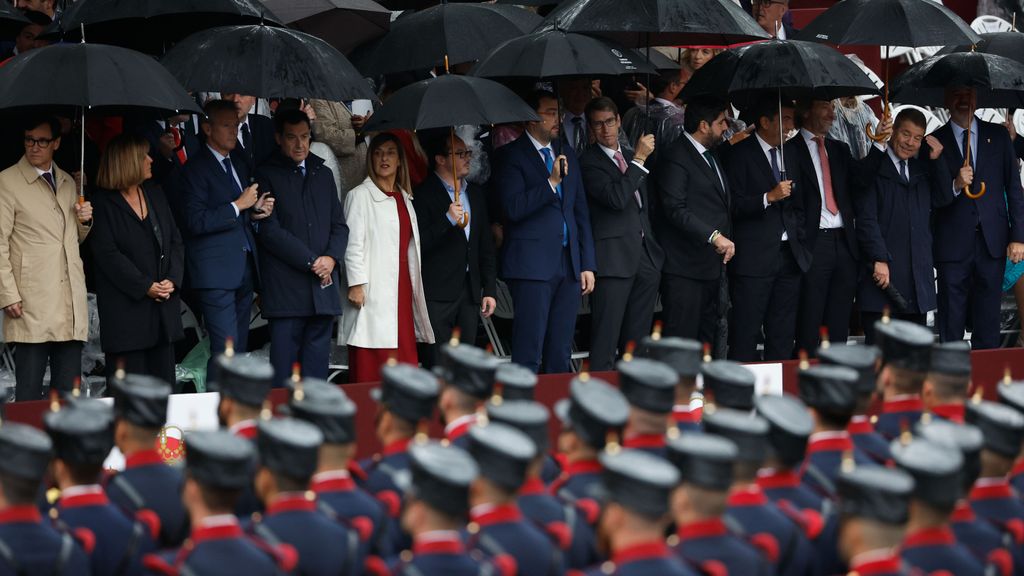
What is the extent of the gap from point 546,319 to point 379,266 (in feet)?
3.73

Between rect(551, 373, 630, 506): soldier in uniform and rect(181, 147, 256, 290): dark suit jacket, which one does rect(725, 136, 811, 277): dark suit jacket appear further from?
rect(551, 373, 630, 506): soldier in uniform

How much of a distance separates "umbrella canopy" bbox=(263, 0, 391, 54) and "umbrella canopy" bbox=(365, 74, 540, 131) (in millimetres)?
1283

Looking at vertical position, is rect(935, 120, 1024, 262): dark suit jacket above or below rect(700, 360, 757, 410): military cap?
above

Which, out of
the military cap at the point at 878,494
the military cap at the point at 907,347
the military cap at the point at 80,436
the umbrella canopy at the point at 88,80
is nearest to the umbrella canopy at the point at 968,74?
the military cap at the point at 907,347

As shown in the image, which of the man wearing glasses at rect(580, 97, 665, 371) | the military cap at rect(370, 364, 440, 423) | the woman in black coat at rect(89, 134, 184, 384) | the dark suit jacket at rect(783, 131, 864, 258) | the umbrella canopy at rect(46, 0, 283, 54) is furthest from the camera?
the dark suit jacket at rect(783, 131, 864, 258)

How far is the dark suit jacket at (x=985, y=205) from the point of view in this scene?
11844 millimetres

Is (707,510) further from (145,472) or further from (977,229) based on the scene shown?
(977,229)

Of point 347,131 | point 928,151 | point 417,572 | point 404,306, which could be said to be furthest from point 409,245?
point 417,572

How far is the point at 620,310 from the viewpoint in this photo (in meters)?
10.9

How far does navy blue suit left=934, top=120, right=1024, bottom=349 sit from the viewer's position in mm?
11852

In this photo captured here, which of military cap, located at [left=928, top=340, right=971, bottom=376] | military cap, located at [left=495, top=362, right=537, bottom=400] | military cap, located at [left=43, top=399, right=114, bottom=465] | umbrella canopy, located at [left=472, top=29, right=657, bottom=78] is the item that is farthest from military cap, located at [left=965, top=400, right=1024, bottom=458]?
umbrella canopy, located at [left=472, top=29, right=657, bottom=78]

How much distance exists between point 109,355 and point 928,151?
581 centimetres

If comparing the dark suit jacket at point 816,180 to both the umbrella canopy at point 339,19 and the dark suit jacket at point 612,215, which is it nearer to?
the dark suit jacket at point 612,215

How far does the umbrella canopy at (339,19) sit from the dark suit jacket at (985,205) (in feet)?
13.4
